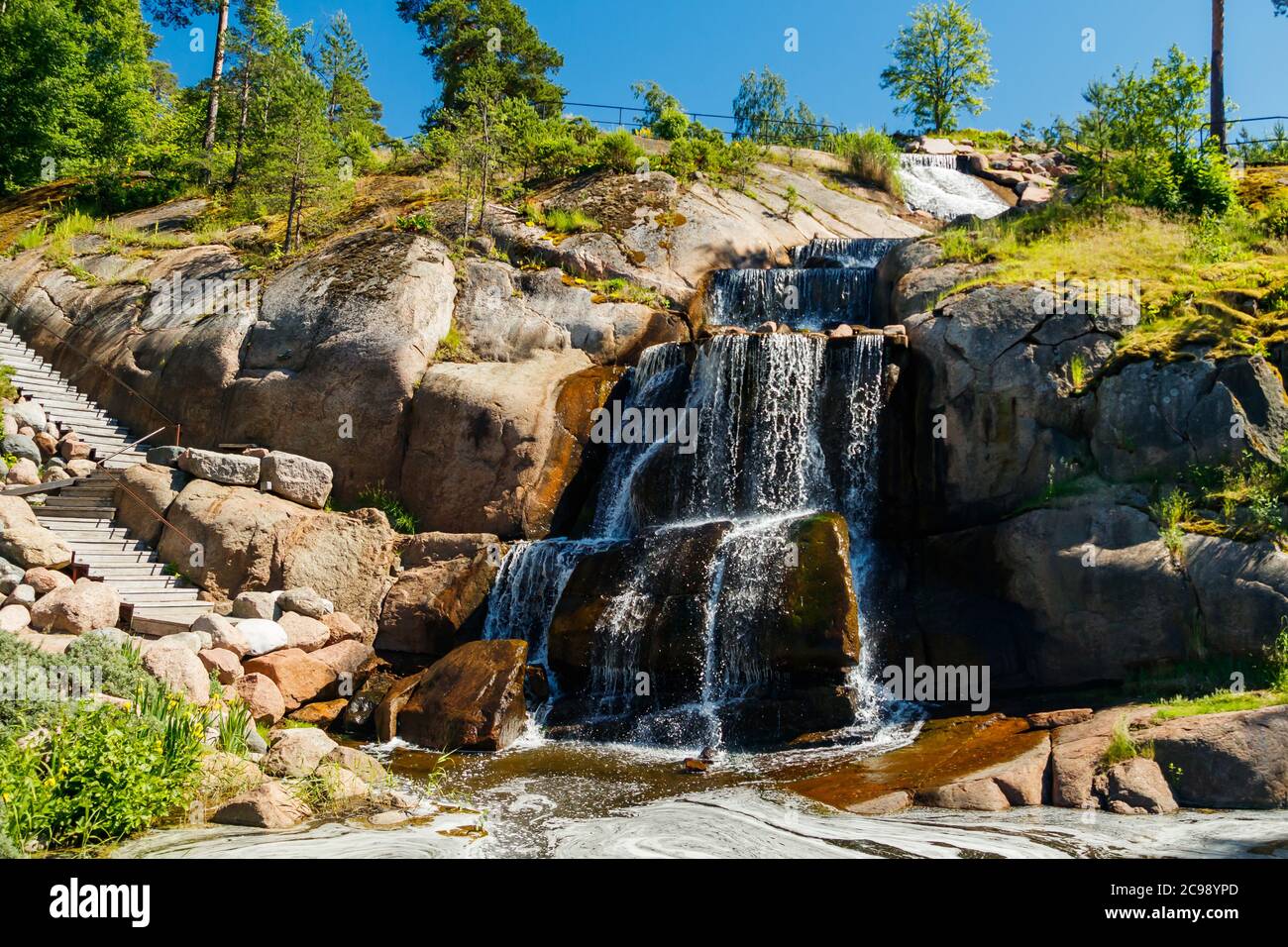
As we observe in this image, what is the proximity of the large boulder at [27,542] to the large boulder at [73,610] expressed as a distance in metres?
1.05

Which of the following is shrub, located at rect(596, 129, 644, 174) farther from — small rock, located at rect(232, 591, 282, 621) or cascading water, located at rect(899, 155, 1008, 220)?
small rock, located at rect(232, 591, 282, 621)

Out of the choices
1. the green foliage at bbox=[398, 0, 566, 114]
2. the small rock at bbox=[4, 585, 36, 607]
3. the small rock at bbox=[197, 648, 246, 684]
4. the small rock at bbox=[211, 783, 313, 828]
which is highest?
the green foliage at bbox=[398, 0, 566, 114]

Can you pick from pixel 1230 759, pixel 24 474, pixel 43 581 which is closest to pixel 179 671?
pixel 43 581

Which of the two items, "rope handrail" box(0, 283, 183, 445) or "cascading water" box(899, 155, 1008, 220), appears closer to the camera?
"rope handrail" box(0, 283, 183, 445)

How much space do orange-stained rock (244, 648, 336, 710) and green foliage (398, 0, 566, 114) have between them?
28637mm

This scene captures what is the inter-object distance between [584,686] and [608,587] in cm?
159

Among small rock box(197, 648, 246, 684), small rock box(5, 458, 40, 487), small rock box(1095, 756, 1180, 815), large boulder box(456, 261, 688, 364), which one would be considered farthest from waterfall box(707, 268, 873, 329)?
small rock box(5, 458, 40, 487)

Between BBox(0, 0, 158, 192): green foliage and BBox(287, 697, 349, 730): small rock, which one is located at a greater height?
BBox(0, 0, 158, 192): green foliage

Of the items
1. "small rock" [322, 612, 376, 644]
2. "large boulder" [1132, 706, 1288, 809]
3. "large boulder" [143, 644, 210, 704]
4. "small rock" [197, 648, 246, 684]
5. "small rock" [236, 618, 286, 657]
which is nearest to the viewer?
"large boulder" [1132, 706, 1288, 809]

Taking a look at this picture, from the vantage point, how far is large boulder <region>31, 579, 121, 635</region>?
12.8 metres

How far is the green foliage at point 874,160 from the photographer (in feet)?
A: 102

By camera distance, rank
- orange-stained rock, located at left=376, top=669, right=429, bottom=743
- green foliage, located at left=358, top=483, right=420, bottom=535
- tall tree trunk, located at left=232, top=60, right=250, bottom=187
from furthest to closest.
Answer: tall tree trunk, located at left=232, top=60, right=250, bottom=187, green foliage, located at left=358, top=483, right=420, bottom=535, orange-stained rock, located at left=376, top=669, right=429, bottom=743
